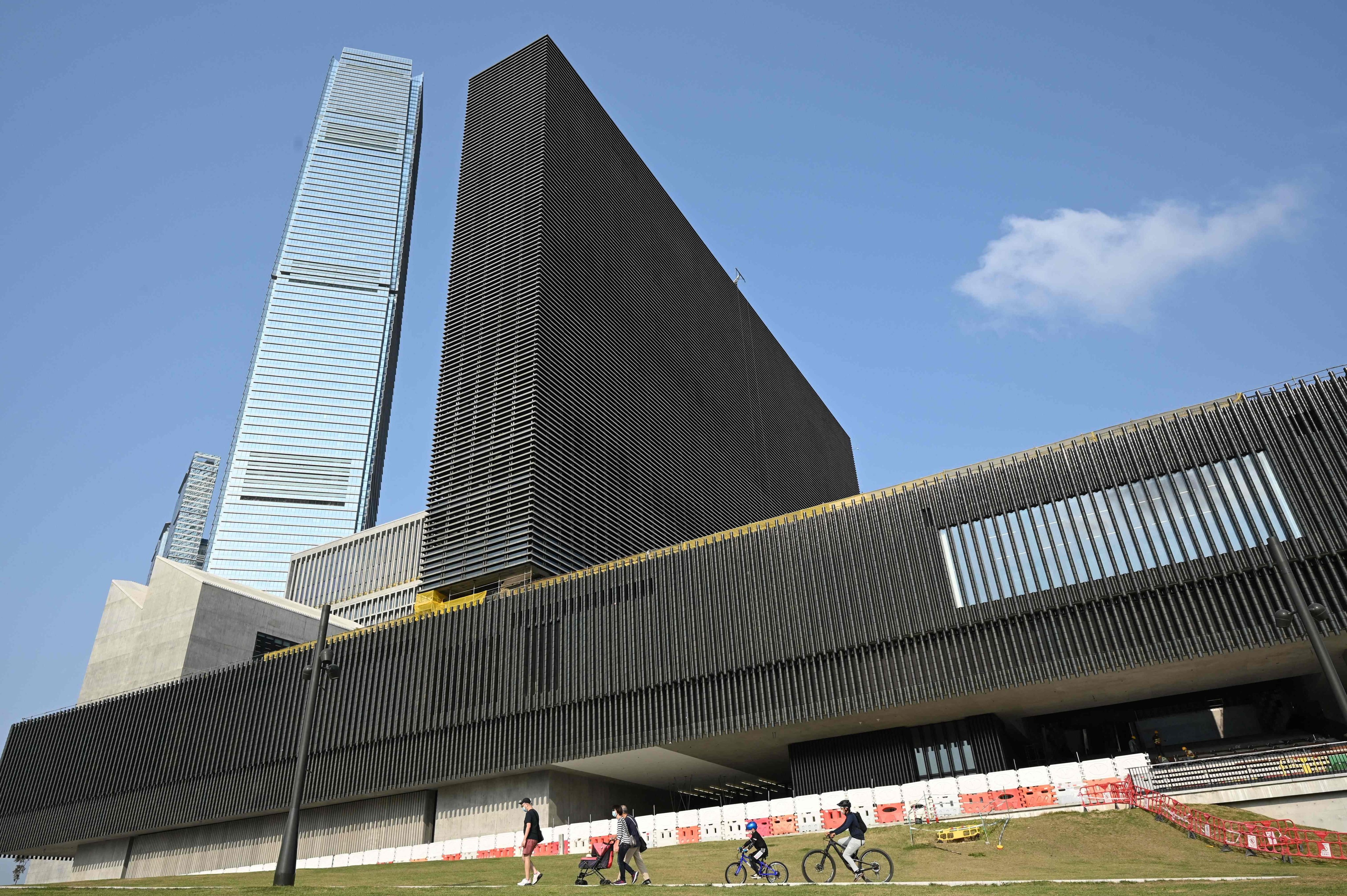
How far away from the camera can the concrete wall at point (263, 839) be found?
39.5m

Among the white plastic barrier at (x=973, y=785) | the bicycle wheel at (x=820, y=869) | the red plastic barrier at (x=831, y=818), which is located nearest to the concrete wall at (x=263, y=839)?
the red plastic barrier at (x=831, y=818)

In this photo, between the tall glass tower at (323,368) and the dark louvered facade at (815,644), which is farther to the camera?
the tall glass tower at (323,368)

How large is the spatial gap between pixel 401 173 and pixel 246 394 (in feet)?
203

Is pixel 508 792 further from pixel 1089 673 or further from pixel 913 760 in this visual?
pixel 1089 673

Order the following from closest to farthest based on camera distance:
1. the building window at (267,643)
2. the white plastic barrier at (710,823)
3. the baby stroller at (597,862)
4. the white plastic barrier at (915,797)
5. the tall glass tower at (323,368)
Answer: the baby stroller at (597,862), the white plastic barrier at (915,797), the white plastic barrier at (710,823), the building window at (267,643), the tall glass tower at (323,368)

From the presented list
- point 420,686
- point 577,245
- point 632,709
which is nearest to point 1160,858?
A: point 632,709

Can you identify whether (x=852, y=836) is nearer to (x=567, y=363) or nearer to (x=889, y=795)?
(x=889, y=795)

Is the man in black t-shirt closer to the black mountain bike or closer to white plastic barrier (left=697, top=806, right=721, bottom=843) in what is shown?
the black mountain bike

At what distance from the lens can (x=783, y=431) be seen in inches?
3314

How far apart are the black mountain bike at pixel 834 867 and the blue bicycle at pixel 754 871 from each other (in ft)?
1.69

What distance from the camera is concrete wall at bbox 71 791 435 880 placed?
130 feet

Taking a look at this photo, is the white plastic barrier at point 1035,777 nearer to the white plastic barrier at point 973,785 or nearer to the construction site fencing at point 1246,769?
the white plastic barrier at point 973,785

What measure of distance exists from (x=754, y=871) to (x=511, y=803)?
2276 centimetres

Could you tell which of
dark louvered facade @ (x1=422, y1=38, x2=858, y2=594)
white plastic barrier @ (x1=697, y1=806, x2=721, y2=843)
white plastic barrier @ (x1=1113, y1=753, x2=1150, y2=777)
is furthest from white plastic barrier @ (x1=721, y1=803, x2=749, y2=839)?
dark louvered facade @ (x1=422, y1=38, x2=858, y2=594)
